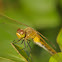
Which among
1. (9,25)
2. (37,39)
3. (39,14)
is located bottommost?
(37,39)

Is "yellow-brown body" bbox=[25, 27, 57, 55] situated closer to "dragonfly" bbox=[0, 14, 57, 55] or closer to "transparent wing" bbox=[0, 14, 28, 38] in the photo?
"dragonfly" bbox=[0, 14, 57, 55]

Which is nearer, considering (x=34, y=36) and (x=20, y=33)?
→ (x=20, y=33)

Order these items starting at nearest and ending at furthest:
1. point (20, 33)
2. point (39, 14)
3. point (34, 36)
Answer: point (20, 33)
point (34, 36)
point (39, 14)

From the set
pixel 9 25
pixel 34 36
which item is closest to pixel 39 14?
pixel 34 36

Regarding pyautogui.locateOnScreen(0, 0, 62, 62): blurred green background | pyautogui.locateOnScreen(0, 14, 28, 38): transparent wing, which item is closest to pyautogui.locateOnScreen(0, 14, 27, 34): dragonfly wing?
pyautogui.locateOnScreen(0, 14, 28, 38): transparent wing

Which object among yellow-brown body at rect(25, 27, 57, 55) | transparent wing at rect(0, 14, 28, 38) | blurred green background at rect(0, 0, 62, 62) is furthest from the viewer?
blurred green background at rect(0, 0, 62, 62)

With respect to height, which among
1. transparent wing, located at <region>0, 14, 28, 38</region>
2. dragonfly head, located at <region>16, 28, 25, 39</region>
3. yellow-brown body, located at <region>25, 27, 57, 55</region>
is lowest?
yellow-brown body, located at <region>25, 27, 57, 55</region>

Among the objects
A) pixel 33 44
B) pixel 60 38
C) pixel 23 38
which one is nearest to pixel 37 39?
pixel 33 44

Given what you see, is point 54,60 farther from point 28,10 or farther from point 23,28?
point 28,10

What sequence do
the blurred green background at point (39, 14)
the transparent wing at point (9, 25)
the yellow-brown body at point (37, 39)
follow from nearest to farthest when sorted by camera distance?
the transparent wing at point (9, 25)
the yellow-brown body at point (37, 39)
the blurred green background at point (39, 14)

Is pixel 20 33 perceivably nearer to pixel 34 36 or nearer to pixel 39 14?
pixel 34 36

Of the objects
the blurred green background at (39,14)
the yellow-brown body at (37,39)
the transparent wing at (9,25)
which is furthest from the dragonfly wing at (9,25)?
the blurred green background at (39,14)

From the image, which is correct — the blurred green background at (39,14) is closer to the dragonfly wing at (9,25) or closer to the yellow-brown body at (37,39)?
the yellow-brown body at (37,39)
